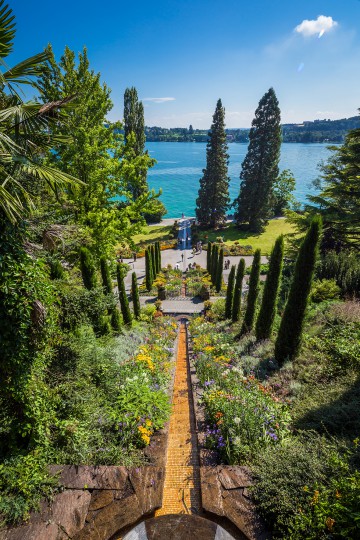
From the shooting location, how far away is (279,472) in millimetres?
4047

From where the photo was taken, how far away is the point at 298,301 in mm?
8266

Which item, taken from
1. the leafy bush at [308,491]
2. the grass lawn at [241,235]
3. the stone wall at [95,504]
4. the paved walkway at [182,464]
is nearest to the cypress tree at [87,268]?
the paved walkway at [182,464]

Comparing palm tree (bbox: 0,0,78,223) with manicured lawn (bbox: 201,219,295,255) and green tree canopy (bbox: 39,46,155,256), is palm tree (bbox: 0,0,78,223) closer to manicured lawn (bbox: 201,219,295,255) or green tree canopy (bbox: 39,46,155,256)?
green tree canopy (bbox: 39,46,155,256)

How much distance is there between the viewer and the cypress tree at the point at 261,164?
109ft

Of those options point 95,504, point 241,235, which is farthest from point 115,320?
point 241,235

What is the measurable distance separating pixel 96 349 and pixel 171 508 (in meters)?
3.53

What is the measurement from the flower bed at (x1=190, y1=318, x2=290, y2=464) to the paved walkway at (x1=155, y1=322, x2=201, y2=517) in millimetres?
455

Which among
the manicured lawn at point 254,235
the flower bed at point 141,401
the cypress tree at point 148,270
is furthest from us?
the manicured lawn at point 254,235

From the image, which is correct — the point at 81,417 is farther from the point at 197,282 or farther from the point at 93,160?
the point at 197,282

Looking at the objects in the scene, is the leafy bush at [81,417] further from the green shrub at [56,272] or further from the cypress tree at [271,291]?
the cypress tree at [271,291]

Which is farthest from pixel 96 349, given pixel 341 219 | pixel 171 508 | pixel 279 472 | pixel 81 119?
pixel 341 219

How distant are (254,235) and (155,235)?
1344 cm

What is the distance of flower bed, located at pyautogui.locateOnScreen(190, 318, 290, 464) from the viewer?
4.98m

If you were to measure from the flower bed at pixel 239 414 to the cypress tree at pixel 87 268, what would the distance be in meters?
4.58
